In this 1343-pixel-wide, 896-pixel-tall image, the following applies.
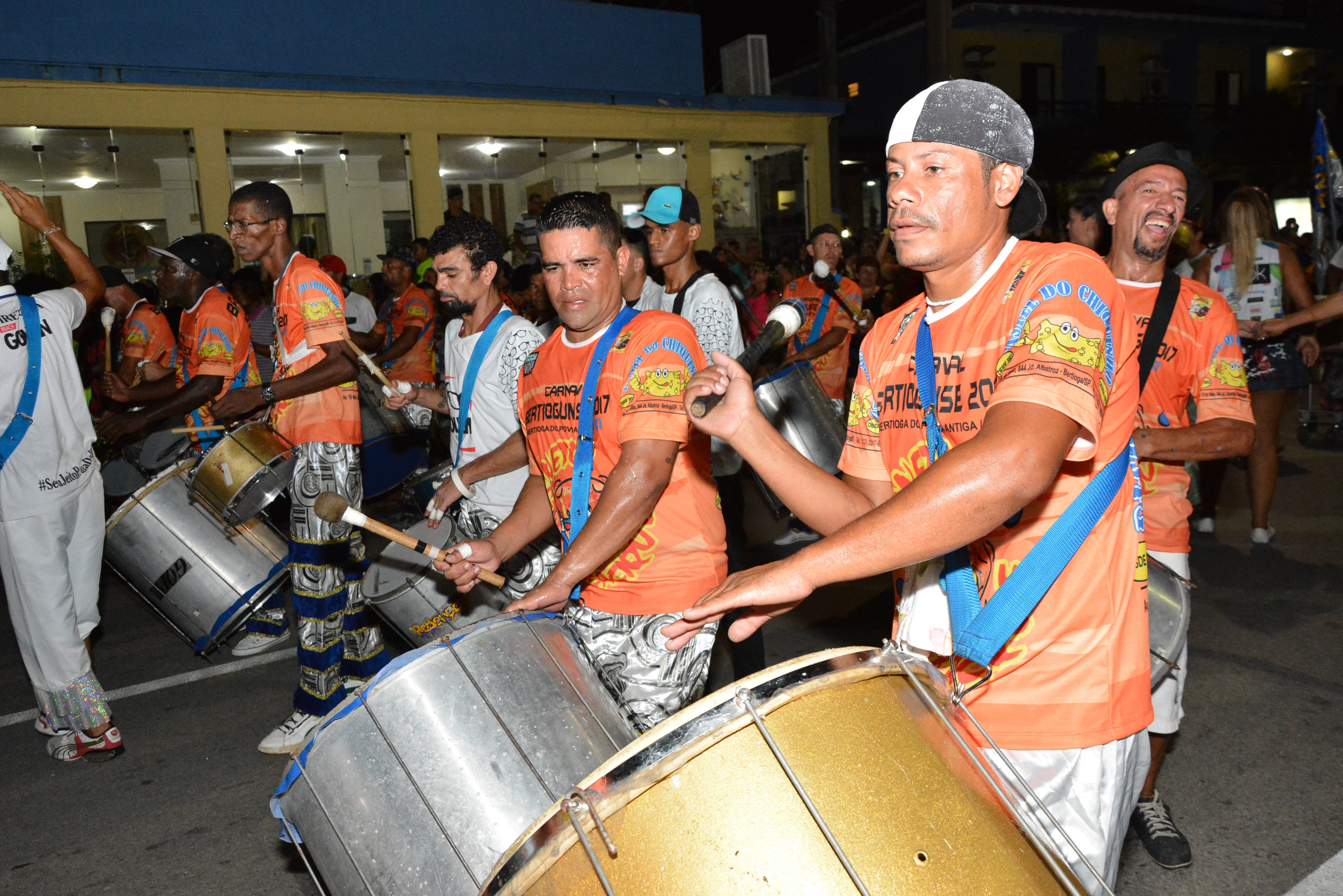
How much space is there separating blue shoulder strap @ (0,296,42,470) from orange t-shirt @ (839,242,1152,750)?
387 cm

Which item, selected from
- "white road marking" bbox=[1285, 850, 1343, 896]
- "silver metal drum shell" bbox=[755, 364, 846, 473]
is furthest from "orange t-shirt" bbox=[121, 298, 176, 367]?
"white road marking" bbox=[1285, 850, 1343, 896]

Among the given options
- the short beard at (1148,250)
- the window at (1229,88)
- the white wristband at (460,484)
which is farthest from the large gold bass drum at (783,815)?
the window at (1229,88)

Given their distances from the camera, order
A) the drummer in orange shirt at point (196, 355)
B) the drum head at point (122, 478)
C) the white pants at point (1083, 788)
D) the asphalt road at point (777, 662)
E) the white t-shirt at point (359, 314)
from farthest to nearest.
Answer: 1. the white t-shirt at point (359, 314)
2. the drum head at point (122, 478)
3. the drummer in orange shirt at point (196, 355)
4. the asphalt road at point (777, 662)
5. the white pants at point (1083, 788)

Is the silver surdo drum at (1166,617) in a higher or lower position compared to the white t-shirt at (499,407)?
lower

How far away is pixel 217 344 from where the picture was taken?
17.9 ft

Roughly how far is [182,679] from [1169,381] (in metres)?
5.11

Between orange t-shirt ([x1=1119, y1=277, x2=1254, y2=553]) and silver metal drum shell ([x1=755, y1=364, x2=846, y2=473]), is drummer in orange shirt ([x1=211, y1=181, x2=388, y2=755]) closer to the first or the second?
silver metal drum shell ([x1=755, y1=364, x2=846, y2=473])

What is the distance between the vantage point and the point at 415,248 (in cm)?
1231

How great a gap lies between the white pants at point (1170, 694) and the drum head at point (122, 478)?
5601 millimetres

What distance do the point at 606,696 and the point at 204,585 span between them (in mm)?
3755

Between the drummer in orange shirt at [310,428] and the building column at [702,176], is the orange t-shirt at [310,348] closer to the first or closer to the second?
the drummer in orange shirt at [310,428]

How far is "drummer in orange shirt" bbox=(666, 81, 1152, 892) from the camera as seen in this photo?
172 cm

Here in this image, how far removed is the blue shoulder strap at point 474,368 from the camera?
407 centimetres

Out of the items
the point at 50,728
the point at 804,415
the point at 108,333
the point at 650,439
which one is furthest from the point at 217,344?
the point at 650,439
